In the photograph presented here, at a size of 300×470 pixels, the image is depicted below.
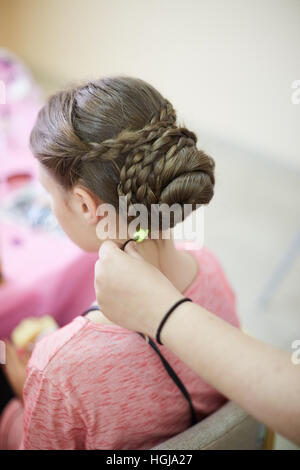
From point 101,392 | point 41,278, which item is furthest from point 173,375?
point 41,278

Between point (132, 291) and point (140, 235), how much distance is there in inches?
5.9

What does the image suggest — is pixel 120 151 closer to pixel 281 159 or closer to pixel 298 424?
pixel 298 424

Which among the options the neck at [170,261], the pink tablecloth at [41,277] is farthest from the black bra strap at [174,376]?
the pink tablecloth at [41,277]

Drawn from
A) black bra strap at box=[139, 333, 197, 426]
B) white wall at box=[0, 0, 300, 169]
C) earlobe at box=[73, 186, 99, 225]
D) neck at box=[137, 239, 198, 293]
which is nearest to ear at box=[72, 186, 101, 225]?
earlobe at box=[73, 186, 99, 225]

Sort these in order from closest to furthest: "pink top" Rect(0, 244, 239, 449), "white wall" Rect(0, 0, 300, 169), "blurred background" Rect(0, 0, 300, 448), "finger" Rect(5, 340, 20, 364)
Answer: "pink top" Rect(0, 244, 239, 449)
"finger" Rect(5, 340, 20, 364)
"blurred background" Rect(0, 0, 300, 448)
"white wall" Rect(0, 0, 300, 169)

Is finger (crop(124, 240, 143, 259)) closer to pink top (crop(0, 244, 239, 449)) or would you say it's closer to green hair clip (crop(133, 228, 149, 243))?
green hair clip (crop(133, 228, 149, 243))

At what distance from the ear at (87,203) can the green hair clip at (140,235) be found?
97mm

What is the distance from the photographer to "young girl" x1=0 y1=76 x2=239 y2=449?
2.09ft

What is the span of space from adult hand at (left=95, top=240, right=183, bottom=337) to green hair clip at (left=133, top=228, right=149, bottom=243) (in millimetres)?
84

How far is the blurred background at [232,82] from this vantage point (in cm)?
265

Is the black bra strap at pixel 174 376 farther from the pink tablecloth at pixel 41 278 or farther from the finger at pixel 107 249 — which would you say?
the pink tablecloth at pixel 41 278

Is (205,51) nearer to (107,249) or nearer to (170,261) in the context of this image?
(170,261)

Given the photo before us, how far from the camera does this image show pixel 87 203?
2.32 feet
